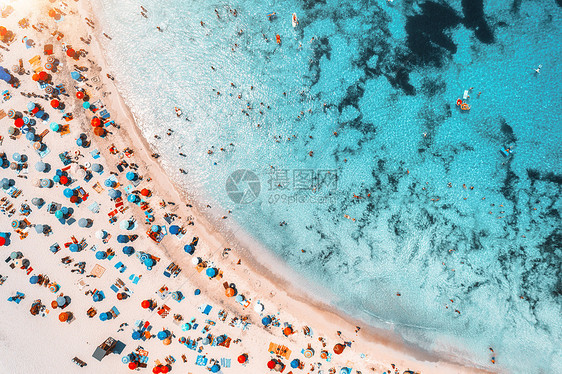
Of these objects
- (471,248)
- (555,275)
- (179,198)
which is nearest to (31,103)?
(179,198)

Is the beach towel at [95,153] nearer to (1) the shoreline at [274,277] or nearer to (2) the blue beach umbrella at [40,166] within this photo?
(1) the shoreline at [274,277]

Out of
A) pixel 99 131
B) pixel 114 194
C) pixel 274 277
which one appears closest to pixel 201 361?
pixel 274 277

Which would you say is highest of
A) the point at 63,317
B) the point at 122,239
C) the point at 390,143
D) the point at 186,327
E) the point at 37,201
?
the point at 390,143

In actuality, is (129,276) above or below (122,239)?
below

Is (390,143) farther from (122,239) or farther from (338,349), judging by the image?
(122,239)

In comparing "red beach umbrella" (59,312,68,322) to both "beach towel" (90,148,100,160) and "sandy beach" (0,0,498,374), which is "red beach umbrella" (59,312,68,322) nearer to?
"sandy beach" (0,0,498,374)

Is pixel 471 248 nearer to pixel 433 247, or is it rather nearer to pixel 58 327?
pixel 433 247
